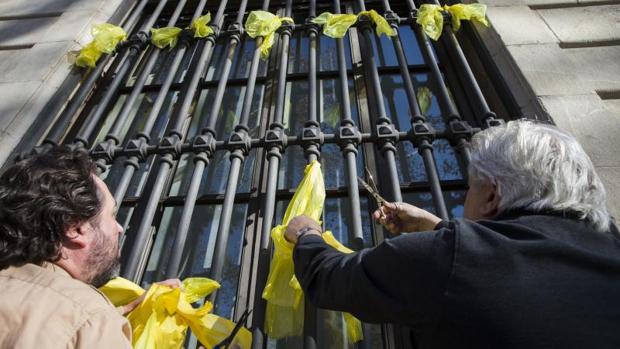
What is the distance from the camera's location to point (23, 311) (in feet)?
4.19

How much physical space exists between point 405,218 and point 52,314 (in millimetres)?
1538

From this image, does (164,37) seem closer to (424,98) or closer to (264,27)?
(264,27)

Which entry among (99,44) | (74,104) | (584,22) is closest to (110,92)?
(74,104)

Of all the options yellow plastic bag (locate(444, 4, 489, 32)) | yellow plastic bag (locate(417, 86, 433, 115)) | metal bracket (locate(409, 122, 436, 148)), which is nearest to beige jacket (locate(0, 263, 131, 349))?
metal bracket (locate(409, 122, 436, 148))

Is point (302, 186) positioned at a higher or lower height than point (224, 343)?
higher

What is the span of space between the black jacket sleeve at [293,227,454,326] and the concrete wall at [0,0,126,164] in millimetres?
2608

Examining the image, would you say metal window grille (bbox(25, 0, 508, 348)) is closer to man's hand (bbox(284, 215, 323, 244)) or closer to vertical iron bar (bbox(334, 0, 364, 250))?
vertical iron bar (bbox(334, 0, 364, 250))

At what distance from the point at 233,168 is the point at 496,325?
6.05ft

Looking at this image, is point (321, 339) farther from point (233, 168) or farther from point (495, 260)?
point (495, 260)

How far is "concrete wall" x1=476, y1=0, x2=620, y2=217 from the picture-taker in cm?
265

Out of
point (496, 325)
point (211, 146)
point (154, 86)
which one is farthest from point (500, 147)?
point (154, 86)

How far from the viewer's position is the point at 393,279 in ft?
4.67

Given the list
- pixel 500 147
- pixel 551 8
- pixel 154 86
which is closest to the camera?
pixel 500 147

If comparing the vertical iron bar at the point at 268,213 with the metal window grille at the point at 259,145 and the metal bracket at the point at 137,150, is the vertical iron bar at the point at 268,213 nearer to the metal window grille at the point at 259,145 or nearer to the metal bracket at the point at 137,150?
the metal window grille at the point at 259,145
